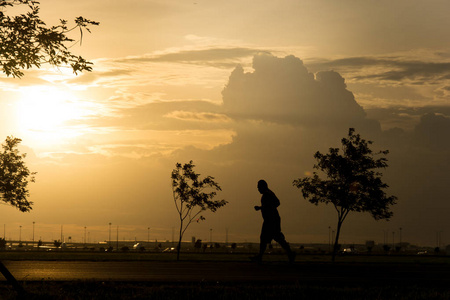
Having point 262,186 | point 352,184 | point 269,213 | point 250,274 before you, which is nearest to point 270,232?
point 269,213

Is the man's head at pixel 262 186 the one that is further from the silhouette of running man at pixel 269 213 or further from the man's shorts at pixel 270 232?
the man's shorts at pixel 270 232

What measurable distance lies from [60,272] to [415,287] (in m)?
9.21

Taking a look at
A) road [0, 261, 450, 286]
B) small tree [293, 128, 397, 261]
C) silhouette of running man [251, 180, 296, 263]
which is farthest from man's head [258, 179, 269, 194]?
small tree [293, 128, 397, 261]

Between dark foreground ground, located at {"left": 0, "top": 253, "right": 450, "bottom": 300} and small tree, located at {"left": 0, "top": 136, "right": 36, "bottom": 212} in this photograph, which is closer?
dark foreground ground, located at {"left": 0, "top": 253, "right": 450, "bottom": 300}

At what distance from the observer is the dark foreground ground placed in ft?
39.2

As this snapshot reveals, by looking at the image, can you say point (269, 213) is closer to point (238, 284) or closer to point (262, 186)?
point (262, 186)

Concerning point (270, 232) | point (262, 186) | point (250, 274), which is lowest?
point (250, 274)

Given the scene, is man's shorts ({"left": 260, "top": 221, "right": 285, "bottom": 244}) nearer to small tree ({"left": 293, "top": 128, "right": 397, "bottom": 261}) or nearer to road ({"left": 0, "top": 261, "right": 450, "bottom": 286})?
road ({"left": 0, "top": 261, "right": 450, "bottom": 286})

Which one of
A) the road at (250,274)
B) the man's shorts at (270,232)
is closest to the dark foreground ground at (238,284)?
the road at (250,274)

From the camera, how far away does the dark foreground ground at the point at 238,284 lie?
1196 cm

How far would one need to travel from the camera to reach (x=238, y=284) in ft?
44.5

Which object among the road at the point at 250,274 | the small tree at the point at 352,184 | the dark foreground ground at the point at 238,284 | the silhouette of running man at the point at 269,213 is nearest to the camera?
the dark foreground ground at the point at 238,284

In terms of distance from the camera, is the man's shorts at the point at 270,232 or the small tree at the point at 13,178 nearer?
the man's shorts at the point at 270,232

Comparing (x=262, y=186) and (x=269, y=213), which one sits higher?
(x=262, y=186)
